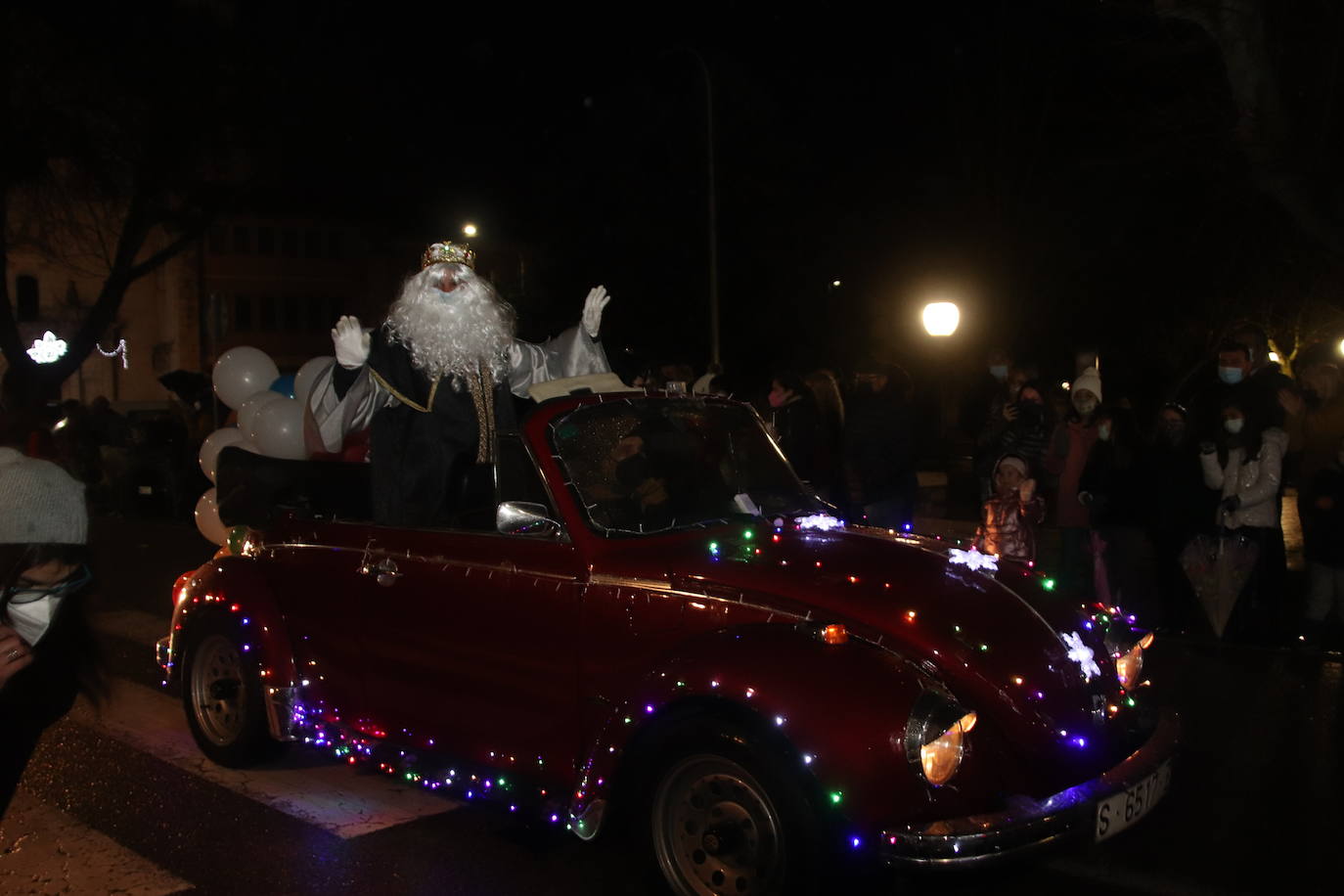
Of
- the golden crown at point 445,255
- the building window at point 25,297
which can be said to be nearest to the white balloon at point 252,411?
the golden crown at point 445,255

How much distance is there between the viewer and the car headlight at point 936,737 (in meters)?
3.29

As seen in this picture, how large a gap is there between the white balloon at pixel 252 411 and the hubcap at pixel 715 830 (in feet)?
17.7

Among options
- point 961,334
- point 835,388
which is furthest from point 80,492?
point 961,334

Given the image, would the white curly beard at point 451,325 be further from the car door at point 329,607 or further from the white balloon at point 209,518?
the white balloon at point 209,518

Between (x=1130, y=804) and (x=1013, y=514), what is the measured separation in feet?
11.9

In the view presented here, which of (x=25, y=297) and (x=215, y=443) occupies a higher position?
(x=25, y=297)

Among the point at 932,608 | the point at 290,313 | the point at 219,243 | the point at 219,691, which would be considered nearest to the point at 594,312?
the point at 219,691

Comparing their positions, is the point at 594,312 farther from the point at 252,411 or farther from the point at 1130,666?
the point at 252,411

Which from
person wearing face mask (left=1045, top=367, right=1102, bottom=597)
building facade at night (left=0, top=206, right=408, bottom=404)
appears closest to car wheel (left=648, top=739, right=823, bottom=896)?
person wearing face mask (left=1045, top=367, right=1102, bottom=597)

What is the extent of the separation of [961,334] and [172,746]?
19.5 meters

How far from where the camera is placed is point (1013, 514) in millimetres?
7090

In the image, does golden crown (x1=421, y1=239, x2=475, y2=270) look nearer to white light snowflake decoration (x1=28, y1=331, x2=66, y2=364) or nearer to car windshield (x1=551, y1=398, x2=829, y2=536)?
Result: car windshield (x1=551, y1=398, x2=829, y2=536)

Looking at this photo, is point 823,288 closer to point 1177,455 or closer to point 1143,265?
point 1143,265

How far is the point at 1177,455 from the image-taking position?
26.9 feet
